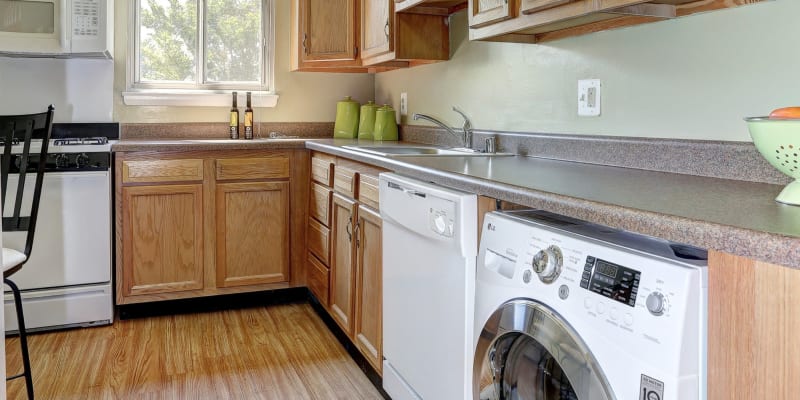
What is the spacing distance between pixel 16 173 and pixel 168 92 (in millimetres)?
978

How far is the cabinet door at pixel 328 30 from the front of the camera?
3.29m

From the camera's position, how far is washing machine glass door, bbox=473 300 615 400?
108 centimetres

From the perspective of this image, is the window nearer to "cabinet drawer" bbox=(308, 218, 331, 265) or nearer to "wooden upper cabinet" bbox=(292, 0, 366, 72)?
"wooden upper cabinet" bbox=(292, 0, 366, 72)

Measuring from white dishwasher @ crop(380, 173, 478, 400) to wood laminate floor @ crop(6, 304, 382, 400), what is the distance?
1.33 feet

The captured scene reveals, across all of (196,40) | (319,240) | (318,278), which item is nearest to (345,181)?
(319,240)

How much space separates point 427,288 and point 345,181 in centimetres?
92

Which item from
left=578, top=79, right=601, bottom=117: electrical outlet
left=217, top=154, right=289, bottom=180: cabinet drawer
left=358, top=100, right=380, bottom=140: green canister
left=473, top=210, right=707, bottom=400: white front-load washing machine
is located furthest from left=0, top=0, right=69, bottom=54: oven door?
left=473, top=210, right=707, bottom=400: white front-load washing machine

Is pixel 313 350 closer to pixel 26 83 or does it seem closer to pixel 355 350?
pixel 355 350

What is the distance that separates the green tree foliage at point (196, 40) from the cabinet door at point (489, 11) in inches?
79.9

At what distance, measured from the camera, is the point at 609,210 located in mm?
1076

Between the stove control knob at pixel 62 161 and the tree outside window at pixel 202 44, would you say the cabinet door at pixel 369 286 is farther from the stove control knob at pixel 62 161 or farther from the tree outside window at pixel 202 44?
the tree outside window at pixel 202 44

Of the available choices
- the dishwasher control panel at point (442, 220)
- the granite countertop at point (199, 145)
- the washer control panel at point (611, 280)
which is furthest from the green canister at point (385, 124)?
the washer control panel at point (611, 280)

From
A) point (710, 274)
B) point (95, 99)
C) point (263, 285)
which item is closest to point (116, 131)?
point (95, 99)

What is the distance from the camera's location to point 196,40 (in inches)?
144
